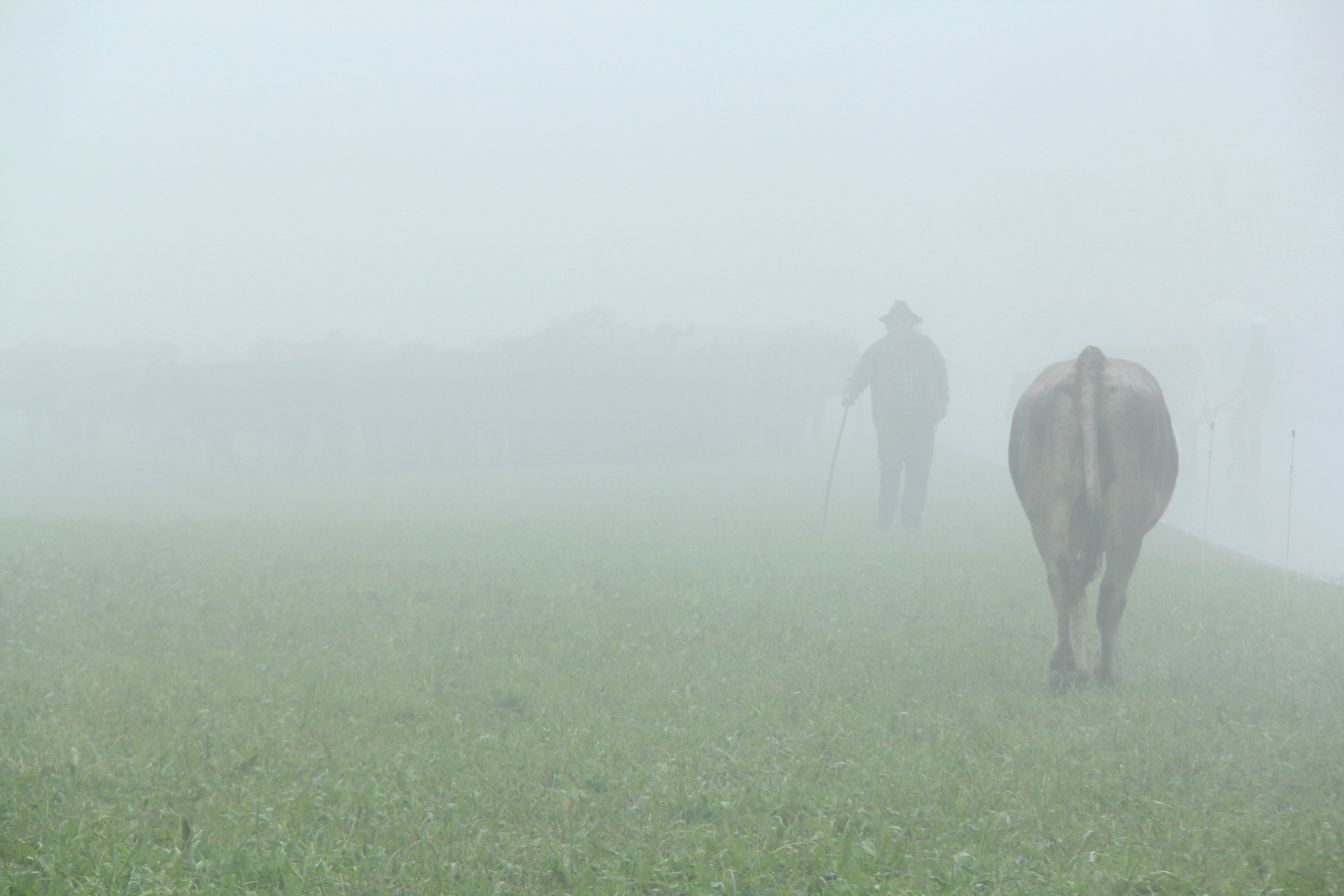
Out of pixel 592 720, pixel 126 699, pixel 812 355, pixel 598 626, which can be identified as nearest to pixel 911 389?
pixel 598 626

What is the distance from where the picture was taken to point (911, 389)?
1784 centimetres

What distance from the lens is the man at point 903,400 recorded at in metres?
17.9


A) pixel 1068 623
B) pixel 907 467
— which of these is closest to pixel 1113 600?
pixel 1068 623

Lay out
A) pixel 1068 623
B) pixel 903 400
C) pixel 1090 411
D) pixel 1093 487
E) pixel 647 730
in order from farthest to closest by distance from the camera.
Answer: pixel 903 400, pixel 1068 623, pixel 1090 411, pixel 1093 487, pixel 647 730

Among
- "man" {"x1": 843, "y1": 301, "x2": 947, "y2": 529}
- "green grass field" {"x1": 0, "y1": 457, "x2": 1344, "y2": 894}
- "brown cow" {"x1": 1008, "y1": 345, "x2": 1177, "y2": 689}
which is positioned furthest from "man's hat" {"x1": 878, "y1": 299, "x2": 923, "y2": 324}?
"brown cow" {"x1": 1008, "y1": 345, "x2": 1177, "y2": 689}

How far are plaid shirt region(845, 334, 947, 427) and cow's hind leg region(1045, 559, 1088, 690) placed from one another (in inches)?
420

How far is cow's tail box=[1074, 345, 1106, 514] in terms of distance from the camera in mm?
7039

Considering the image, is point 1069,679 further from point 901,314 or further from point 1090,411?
point 901,314

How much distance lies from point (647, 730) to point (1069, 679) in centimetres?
304

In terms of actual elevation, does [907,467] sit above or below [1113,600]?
above

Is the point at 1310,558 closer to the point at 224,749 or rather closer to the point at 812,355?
the point at 224,749

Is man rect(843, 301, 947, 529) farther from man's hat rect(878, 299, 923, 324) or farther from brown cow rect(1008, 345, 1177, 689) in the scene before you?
brown cow rect(1008, 345, 1177, 689)

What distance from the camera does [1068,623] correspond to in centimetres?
724

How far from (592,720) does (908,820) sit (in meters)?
2.45
